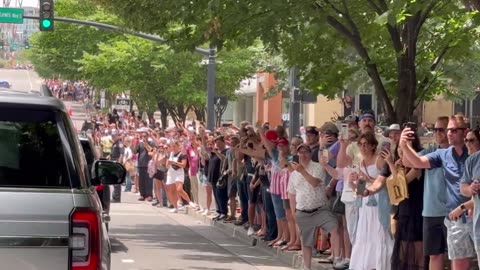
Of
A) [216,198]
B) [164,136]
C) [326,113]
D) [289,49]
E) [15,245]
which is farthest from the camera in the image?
[326,113]

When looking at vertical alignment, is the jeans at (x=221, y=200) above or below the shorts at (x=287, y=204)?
below

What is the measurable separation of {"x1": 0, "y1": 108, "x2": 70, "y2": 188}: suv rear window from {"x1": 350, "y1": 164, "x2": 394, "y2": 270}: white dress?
6.51 meters

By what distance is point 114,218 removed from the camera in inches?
872

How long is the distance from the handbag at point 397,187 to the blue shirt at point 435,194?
328 millimetres

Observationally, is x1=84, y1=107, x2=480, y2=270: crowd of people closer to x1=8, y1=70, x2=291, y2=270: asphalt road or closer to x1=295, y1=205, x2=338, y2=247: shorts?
x1=295, y1=205, x2=338, y2=247: shorts

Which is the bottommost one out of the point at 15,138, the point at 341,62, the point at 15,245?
the point at 15,245

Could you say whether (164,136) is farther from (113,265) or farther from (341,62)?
(113,265)

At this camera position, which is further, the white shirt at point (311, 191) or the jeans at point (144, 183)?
the jeans at point (144, 183)

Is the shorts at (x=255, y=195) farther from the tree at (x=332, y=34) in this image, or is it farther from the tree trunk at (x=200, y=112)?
the tree trunk at (x=200, y=112)

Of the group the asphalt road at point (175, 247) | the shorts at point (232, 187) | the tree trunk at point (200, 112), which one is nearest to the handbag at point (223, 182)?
the shorts at point (232, 187)

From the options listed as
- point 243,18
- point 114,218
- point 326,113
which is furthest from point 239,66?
point 243,18

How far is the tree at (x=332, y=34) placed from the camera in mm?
16234

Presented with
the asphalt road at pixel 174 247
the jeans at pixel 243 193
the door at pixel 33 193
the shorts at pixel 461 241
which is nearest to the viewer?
the door at pixel 33 193

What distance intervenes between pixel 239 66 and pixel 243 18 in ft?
79.2
